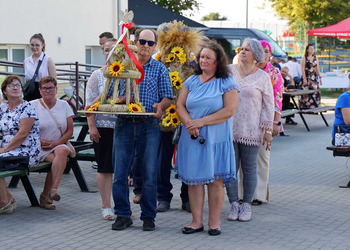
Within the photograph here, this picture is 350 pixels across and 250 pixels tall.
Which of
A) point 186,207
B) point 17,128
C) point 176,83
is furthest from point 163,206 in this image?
point 17,128

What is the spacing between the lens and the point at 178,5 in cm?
4181

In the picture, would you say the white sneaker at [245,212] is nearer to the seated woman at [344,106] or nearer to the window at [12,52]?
the seated woman at [344,106]

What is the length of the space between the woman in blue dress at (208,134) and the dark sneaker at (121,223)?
568 millimetres

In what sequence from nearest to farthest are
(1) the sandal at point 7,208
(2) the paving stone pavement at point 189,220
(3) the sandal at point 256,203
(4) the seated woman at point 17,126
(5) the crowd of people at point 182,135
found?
(2) the paving stone pavement at point 189,220
(5) the crowd of people at point 182,135
(1) the sandal at point 7,208
(4) the seated woman at point 17,126
(3) the sandal at point 256,203

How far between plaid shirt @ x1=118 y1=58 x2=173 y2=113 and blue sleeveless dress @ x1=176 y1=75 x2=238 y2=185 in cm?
29

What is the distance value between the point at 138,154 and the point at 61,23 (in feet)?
62.5

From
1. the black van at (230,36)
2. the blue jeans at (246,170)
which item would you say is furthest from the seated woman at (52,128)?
the black van at (230,36)

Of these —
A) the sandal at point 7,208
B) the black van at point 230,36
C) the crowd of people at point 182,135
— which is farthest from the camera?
the black van at point 230,36

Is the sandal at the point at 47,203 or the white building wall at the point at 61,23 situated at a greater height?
the white building wall at the point at 61,23

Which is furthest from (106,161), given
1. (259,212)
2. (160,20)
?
(160,20)

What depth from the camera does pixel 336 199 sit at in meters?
8.44

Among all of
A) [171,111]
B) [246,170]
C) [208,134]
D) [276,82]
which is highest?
[276,82]

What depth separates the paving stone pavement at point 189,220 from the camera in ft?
20.6

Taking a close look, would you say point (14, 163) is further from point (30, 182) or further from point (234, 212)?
point (234, 212)
